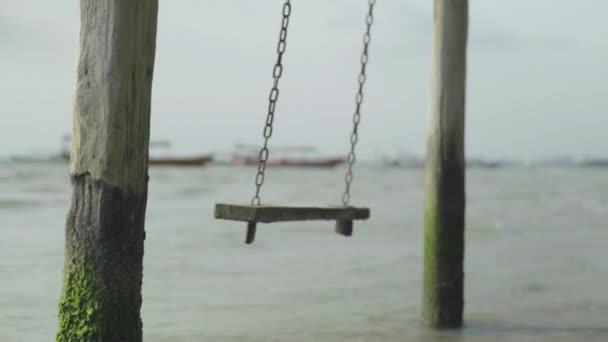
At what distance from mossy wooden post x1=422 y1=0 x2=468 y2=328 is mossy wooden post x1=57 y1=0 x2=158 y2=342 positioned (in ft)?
8.74

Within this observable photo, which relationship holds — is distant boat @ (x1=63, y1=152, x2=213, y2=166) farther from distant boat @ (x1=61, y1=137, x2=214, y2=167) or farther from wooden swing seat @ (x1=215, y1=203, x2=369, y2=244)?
wooden swing seat @ (x1=215, y1=203, x2=369, y2=244)

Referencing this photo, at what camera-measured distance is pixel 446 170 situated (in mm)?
5836

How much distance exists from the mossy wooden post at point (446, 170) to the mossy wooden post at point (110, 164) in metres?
2.66

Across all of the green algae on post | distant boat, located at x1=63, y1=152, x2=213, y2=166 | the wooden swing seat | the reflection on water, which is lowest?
distant boat, located at x1=63, y1=152, x2=213, y2=166

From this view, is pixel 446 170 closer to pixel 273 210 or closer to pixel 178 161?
pixel 273 210

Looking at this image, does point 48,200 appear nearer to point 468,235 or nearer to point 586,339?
point 468,235

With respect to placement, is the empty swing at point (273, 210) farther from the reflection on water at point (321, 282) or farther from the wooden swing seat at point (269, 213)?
the reflection on water at point (321, 282)

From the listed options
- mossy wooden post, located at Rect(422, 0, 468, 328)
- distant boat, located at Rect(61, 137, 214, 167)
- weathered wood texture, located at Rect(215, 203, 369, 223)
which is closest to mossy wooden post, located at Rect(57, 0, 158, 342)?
weathered wood texture, located at Rect(215, 203, 369, 223)

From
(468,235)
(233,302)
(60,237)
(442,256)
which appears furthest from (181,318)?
(468,235)

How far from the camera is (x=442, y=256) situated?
Result: 19.7 feet

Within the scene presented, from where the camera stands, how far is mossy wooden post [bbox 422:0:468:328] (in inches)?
225

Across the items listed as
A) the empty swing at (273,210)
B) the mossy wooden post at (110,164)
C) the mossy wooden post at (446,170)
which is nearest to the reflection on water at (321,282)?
the mossy wooden post at (446,170)

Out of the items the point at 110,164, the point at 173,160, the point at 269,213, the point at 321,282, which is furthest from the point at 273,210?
the point at 173,160

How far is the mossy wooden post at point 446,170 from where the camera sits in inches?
225
